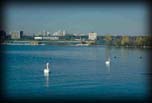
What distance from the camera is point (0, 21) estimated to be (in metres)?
1.65

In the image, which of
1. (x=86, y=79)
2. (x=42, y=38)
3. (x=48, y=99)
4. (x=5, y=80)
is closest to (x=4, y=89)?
(x=5, y=80)

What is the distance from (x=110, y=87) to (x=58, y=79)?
1494mm

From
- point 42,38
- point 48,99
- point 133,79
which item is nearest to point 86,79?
point 133,79

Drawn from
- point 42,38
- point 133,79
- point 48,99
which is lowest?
point 133,79

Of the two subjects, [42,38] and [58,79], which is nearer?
[42,38]

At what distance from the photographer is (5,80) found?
1.72m

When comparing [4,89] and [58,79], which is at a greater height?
[4,89]

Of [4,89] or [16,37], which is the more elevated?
[16,37]

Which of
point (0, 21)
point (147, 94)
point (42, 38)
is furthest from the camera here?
point (42, 38)

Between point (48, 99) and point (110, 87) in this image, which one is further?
point (110, 87)

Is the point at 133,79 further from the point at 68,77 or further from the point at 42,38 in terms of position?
the point at 42,38

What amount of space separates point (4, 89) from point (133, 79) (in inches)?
218

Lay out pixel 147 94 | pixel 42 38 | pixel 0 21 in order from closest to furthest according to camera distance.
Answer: pixel 0 21, pixel 147 94, pixel 42 38

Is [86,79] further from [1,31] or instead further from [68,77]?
[1,31]
